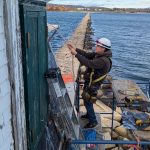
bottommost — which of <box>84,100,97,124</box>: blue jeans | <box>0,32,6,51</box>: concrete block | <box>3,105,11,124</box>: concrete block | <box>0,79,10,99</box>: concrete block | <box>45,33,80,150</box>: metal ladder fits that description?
<box>84,100,97,124</box>: blue jeans

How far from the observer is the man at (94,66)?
24.8 feet

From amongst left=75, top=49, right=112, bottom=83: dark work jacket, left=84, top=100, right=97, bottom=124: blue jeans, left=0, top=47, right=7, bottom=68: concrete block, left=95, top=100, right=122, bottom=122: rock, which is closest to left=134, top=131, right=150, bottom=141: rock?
left=95, top=100, right=122, bottom=122: rock

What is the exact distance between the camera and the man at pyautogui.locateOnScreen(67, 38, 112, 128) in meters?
7.57

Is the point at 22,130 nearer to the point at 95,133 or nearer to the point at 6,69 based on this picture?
the point at 6,69

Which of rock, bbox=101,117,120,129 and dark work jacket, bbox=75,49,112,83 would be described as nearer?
dark work jacket, bbox=75,49,112,83

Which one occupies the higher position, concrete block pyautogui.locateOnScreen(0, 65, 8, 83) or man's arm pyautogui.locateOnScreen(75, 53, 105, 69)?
concrete block pyautogui.locateOnScreen(0, 65, 8, 83)

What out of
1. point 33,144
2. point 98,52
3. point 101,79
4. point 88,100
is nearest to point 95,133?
point 88,100

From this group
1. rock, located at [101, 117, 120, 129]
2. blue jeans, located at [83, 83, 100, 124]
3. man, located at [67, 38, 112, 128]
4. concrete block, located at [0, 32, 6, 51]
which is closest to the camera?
concrete block, located at [0, 32, 6, 51]

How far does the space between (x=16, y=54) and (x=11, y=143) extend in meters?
0.95

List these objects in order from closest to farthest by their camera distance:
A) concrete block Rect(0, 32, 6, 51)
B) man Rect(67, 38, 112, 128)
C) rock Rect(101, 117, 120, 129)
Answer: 1. concrete block Rect(0, 32, 6, 51)
2. man Rect(67, 38, 112, 128)
3. rock Rect(101, 117, 120, 129)

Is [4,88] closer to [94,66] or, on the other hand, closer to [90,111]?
[94,66]

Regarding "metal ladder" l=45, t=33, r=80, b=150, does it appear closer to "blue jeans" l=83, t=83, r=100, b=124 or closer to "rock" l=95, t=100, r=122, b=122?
"blue jeans" l=83, t=83, r=100, b=124

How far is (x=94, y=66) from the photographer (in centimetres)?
762

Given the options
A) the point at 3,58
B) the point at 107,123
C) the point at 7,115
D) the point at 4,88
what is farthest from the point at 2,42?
the point at 107,123
